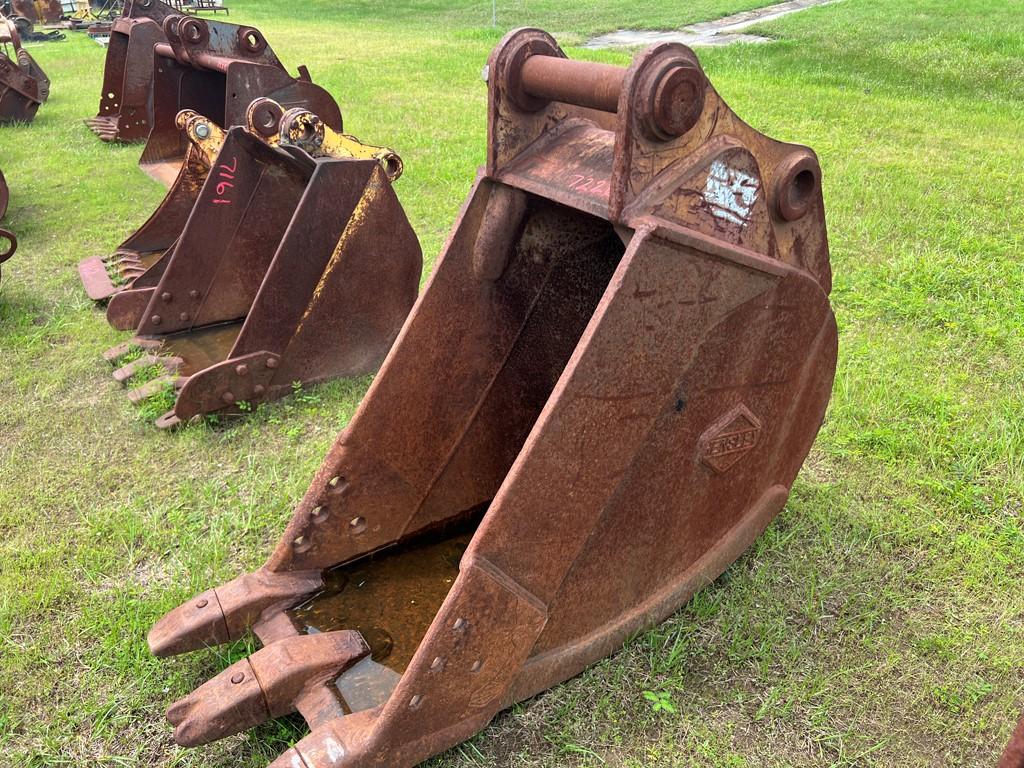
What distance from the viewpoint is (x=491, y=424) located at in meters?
2.55

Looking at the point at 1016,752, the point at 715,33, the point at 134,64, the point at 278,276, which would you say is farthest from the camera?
the point at 715,33

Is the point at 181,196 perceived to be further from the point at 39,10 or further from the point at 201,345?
the point at 39,10

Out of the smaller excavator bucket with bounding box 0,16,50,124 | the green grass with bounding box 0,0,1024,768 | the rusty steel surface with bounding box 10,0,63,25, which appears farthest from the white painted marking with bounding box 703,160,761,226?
the rusty steel surface with bounding box 10,0,63,25

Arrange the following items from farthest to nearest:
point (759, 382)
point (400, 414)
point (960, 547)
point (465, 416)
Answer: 1. point (960, 547)
2. point (465, 416)
3. point (400, 414)
4. point (759, 382)

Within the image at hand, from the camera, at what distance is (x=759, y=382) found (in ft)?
Answer: 6.89

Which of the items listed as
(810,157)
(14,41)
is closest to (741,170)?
(810,157)

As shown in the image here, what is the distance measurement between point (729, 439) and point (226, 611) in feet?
4.57

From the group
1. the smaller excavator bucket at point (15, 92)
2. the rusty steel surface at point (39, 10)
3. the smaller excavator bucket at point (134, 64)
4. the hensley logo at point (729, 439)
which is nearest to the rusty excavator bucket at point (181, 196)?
the hensley logo at point (729, 439)

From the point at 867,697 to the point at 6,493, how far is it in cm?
298

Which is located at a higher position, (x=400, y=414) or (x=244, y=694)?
(x=400, y=414)

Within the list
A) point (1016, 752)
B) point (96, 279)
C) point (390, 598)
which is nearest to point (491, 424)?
point (390, 598)

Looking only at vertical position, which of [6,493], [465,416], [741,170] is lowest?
[6,493]

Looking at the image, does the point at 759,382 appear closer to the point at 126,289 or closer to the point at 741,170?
the point at 741,170

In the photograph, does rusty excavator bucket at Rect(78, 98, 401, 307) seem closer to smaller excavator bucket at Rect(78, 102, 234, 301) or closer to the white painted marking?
smaller excavator bucket at Rect(78, 102, 234, 301)
